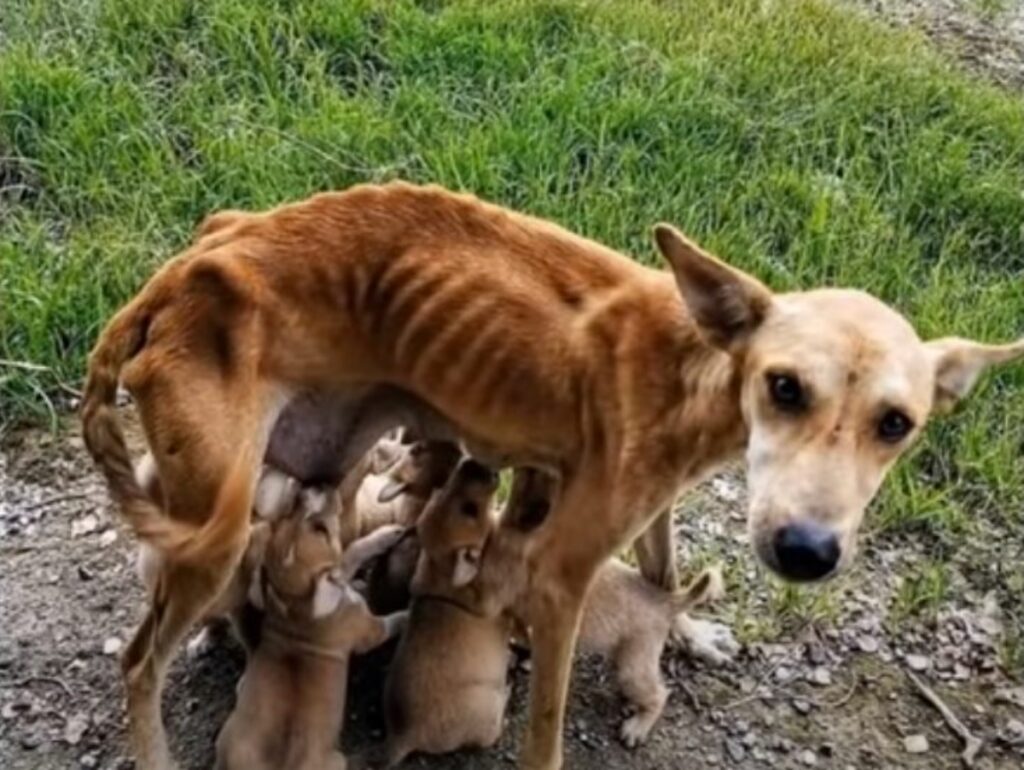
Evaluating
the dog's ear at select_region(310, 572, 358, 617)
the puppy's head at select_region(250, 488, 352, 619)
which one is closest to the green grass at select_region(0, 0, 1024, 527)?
the puppy's head at select_region(250, 488, 352, 619)

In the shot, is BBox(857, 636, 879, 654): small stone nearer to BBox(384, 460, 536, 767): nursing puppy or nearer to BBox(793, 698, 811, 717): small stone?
BBox(793, 698, 811, 717): small stone

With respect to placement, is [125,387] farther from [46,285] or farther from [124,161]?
[124,161]

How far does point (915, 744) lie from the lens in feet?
13.6

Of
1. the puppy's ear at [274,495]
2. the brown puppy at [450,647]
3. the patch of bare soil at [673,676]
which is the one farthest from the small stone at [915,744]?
the puppy's ear at [274,495]

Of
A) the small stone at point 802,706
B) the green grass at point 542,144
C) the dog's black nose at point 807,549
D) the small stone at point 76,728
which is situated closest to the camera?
the dog's black nose at point 807,549

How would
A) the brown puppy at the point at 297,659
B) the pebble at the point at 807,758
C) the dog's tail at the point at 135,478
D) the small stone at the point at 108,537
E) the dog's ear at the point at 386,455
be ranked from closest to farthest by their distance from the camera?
the dog's tail at the point at 135,478
the brown puppy at the point at 297,659
the pebble at the point at 807,758
the dog's ear at the point at 386,455
the small stone at the point at 108,537

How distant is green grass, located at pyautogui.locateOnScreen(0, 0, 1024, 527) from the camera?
5043mm

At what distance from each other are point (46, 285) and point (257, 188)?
736mm

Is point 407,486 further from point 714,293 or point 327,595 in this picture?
point 714,293

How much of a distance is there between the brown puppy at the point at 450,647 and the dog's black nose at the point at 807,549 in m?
0.82

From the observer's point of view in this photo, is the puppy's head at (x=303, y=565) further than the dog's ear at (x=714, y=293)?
Yes

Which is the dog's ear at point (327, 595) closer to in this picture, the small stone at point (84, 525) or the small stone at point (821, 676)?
the small stone at point (84, 525)

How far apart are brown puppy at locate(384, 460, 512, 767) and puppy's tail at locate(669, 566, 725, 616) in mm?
435

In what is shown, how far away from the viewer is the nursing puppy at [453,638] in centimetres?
372
